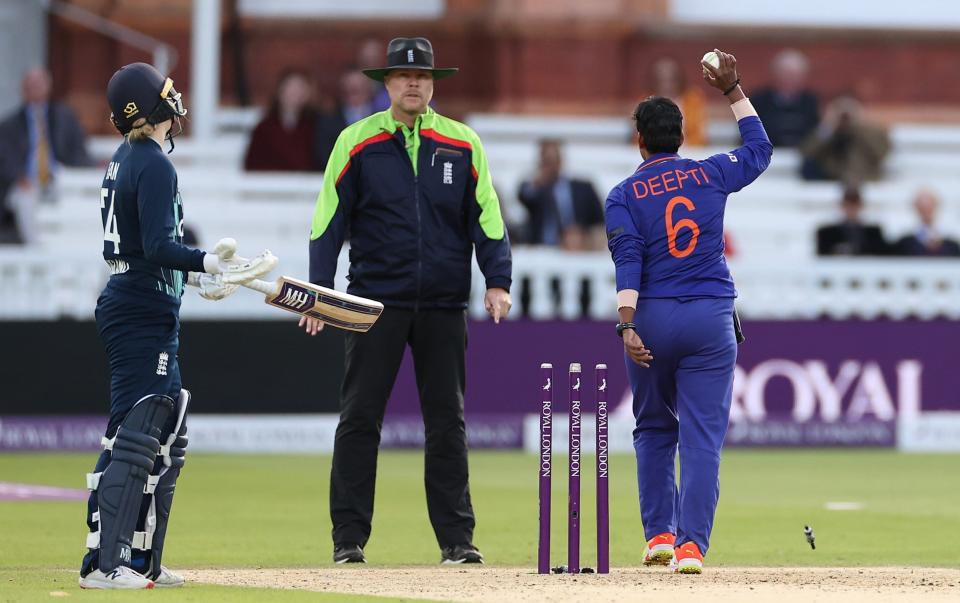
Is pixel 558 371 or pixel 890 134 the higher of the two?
pixel 890 134

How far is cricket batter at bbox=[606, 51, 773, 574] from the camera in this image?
9.08 m

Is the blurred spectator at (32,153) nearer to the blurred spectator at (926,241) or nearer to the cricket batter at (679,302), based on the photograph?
the blurred spectator at (926,241)

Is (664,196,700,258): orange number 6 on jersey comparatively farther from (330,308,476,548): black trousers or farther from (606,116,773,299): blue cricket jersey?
(330,308,476,548): black trousers

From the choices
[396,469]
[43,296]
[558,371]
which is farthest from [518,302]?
[43,296]

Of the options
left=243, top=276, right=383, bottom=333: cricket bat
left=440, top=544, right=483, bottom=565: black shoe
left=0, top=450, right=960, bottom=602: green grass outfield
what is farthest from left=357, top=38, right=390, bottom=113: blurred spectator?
left=243, top=276, right=383, bottom=333: cricket bat

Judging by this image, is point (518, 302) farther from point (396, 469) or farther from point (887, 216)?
point (887, 216)

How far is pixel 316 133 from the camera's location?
19.9m

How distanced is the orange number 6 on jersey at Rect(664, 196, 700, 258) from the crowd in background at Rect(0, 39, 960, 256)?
29.1 feet

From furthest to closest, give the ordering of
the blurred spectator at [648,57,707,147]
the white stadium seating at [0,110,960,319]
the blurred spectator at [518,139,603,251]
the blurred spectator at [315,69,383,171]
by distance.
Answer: the blurred spectator at [315,69,383,171] → the blurred spectator at [648,57,707,147] → the blurred spectator at [518,139,603,251] → the white stadium seating at [0,110,960,319]

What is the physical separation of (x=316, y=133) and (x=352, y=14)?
348 cm

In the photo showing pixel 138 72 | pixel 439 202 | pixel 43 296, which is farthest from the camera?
pixel 43 296

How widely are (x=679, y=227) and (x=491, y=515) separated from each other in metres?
3.94

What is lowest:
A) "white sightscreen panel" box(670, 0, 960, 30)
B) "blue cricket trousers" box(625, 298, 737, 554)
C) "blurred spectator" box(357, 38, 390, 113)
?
"blue cricket trousers" box(625, 298, 737, 554)

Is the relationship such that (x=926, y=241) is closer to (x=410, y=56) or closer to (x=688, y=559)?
(x=410, y=56)
